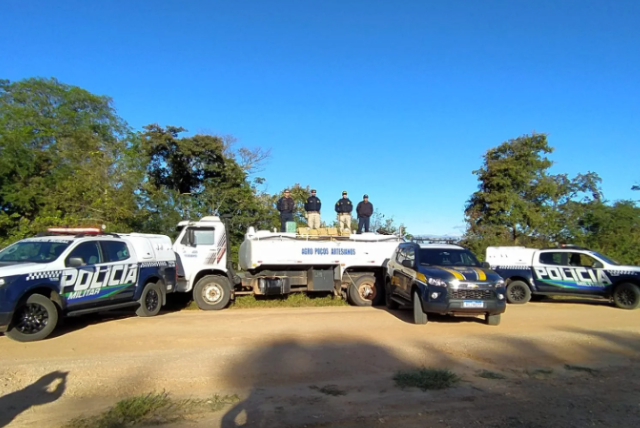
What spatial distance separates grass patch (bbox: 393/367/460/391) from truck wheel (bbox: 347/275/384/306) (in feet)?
25.6

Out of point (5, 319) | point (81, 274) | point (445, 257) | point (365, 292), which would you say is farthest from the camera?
point (365, 292)

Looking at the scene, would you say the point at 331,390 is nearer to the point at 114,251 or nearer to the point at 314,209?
the point at 114,251

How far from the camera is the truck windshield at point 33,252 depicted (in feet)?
30.5

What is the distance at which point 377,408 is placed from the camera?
5289mm

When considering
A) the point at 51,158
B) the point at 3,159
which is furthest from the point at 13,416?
the point at 51,158

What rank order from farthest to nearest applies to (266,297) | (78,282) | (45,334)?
(266,297)
(78,282)
(45,334)

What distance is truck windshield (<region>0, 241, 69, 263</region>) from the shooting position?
9.30 metres

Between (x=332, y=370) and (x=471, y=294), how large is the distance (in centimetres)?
445

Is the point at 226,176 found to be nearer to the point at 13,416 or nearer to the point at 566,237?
the point at 566,237

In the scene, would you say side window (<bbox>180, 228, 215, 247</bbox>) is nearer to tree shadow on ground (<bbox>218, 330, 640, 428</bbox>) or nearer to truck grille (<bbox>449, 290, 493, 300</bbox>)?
tree shadow on ground (<bbox>218, 330, 640, 428</bbox>)

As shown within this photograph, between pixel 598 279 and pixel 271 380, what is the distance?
11870 millimetres

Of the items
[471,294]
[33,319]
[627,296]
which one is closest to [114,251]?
[33,319]

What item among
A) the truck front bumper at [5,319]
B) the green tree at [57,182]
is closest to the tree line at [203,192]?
the green tree at [57,182]

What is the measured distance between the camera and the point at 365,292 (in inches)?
574
